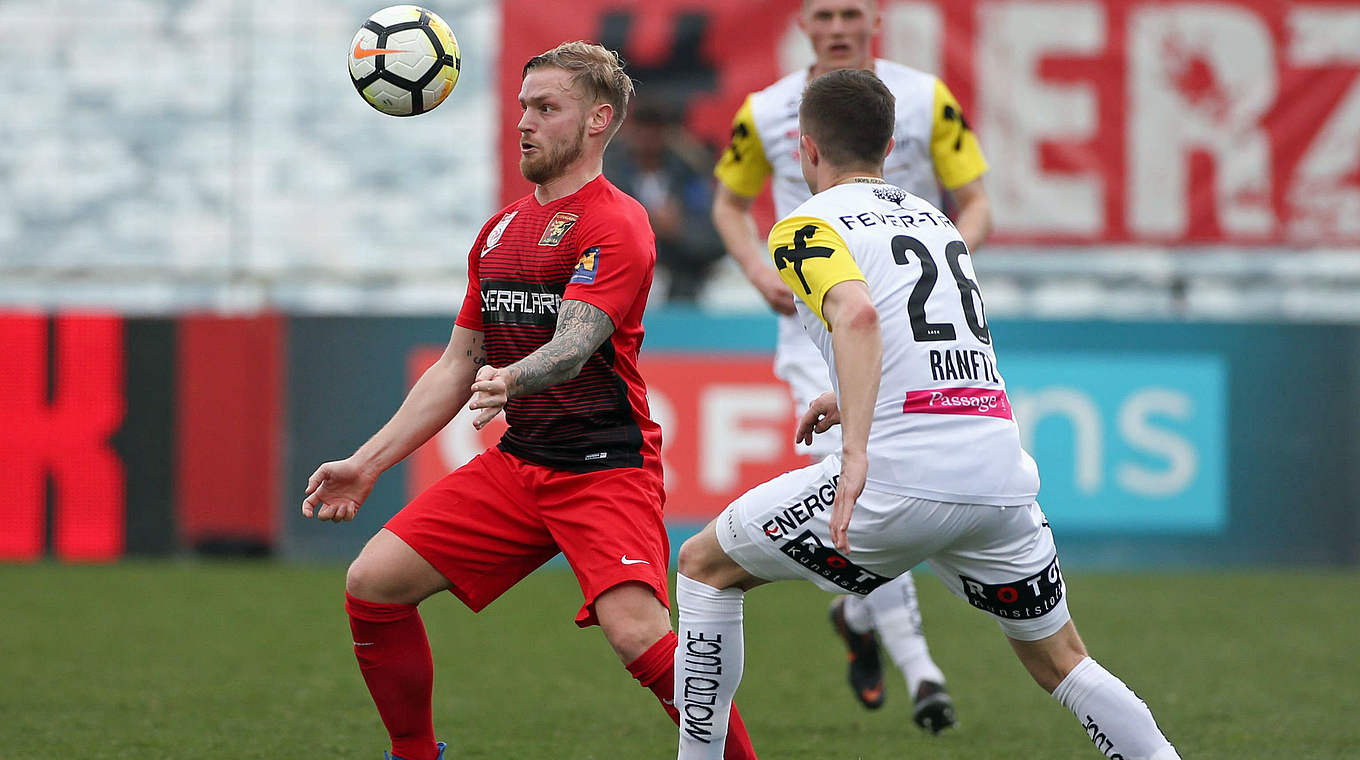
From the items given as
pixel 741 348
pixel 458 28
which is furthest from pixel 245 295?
pixel 741 348

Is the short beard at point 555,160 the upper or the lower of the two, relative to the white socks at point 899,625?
upper

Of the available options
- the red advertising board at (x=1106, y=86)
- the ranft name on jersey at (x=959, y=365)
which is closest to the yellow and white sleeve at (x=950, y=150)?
the ranft name on jersey at (x=959, y=365)

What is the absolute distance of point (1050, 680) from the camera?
4.30 metres

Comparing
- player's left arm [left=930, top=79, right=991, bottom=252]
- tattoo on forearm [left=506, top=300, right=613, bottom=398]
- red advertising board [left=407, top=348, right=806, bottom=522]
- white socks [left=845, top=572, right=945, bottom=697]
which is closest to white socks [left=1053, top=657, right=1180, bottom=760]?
tattoo on forearm [left=506, top=300, right=613, bottom=398]

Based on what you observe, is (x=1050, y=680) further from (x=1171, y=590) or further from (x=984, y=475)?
(x=1171, y=590)

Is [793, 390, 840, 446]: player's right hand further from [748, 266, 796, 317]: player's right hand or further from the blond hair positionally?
[748, 266, 796, 317]: player's right hand

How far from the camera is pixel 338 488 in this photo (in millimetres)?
4672

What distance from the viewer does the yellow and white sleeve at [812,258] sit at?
13.3 feet

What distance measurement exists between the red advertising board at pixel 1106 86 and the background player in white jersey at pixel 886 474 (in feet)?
26.5

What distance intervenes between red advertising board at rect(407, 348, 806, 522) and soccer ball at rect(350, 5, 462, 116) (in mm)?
5691

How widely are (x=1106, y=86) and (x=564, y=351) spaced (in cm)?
908

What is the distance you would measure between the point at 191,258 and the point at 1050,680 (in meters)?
9.45

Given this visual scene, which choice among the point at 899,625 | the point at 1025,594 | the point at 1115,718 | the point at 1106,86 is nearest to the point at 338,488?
the point at 1025,594

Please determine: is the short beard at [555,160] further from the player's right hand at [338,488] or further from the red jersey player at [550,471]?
the player's right hand at [338,488]
